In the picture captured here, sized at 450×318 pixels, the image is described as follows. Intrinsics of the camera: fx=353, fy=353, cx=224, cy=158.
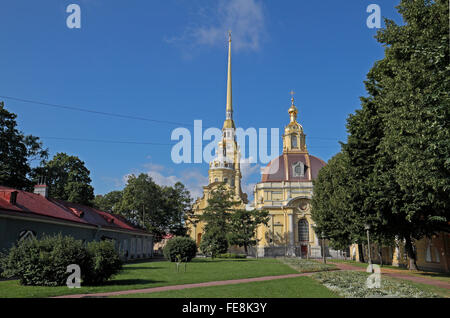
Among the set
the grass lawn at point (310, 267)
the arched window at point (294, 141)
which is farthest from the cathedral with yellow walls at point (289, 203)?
the grass lawn at point (310, 267)

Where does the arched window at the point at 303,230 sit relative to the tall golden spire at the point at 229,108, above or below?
below

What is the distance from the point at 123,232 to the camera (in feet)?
129

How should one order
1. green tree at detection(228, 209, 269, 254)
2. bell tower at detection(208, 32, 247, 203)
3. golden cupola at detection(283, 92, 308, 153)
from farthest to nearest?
bell tower at detection(208, 32, 247, 203) < golden cupola at detection(283, 92, 308, 153) < green tree at detection(228, 209, 269, 254)

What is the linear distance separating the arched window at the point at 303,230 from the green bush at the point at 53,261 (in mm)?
57447

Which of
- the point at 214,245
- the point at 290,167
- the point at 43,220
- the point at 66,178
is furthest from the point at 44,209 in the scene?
the point at 290,167

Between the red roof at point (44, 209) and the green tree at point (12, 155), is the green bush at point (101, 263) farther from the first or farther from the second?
the green tree at point (12, 155)

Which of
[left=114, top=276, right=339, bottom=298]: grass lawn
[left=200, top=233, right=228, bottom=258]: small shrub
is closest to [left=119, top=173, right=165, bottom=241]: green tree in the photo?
A: [left=200, top=233, right=228, bottom=258]: small shrub

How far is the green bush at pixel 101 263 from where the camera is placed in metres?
15.8

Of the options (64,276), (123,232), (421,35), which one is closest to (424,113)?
(421,35)

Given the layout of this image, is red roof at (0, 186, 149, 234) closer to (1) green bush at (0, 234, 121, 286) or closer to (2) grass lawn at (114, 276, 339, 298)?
(1) green bush at (0, 234, 121, 286)

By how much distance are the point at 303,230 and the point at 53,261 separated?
195 ft

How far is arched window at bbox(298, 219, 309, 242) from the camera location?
6881 cm

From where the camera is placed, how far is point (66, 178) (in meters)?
43.8
